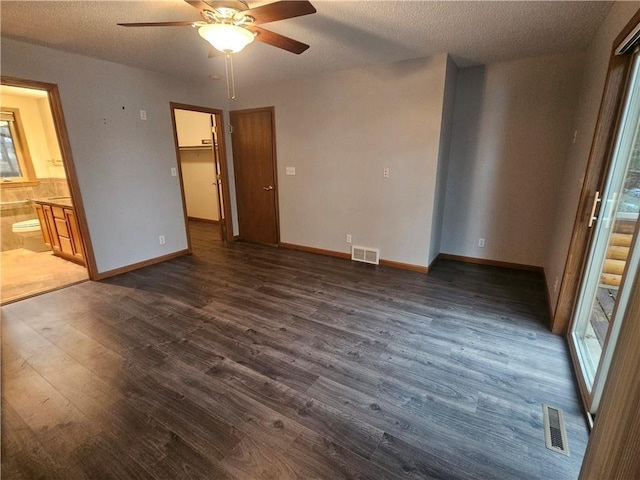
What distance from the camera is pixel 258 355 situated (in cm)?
218

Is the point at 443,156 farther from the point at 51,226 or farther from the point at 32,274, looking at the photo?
the point at 51,226

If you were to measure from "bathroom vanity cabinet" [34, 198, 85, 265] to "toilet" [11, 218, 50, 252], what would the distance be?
0.17m

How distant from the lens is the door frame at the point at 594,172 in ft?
6.07

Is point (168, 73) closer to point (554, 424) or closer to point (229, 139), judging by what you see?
point (229, 139)

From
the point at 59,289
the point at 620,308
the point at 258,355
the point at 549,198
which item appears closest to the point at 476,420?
the point at 620,308

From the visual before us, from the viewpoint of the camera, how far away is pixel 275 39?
7.04ft

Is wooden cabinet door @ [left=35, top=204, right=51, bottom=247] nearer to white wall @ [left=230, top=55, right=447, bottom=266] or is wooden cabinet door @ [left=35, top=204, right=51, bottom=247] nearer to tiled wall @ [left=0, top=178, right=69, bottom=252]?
tiled wall @ [left=0, top=178, right=69, bottom=252]

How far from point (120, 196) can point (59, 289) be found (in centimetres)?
122

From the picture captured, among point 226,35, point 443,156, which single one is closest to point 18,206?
point 226,35

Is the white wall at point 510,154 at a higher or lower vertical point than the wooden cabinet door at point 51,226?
higher

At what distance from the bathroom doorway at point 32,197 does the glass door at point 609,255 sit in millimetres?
5021

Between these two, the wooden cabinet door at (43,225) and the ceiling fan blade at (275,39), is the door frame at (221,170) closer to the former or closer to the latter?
the wooden cabinet door at (43,225)

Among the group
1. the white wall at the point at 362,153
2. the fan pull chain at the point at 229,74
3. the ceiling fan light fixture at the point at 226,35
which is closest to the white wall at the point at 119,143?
the fan pull chain at the point at 229,74

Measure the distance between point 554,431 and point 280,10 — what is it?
9.19 feet
